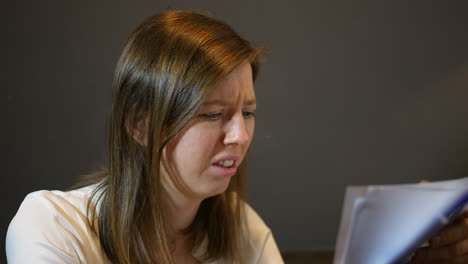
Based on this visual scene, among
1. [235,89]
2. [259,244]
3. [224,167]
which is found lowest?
[259,244]

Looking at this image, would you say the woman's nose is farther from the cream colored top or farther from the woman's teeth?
the cream colored top

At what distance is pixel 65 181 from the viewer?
190 cm

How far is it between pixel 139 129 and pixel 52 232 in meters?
A: 0.24

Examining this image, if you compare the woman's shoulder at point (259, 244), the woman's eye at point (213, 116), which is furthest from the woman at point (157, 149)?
the woman's shoulder at point (259, 244)

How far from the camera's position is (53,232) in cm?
86

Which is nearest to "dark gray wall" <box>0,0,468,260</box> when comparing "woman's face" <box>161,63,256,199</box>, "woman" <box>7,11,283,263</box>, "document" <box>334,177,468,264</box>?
"woman" <box>7,11,283,263</box>

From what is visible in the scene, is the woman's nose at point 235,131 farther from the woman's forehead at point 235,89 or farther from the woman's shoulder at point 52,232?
the woman's shoulder at point 52,232

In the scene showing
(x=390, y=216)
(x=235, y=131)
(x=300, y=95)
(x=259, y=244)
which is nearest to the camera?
(x=390, y=216)

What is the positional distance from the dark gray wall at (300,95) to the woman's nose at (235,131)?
1130 millimetres

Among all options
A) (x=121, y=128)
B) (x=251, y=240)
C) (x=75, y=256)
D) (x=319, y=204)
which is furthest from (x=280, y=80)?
(x=75, y=256)

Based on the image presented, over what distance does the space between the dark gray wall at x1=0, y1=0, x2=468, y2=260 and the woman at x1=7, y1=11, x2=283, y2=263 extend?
925 millimetres

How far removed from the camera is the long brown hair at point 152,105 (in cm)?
85

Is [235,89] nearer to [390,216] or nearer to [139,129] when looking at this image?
[139,129]

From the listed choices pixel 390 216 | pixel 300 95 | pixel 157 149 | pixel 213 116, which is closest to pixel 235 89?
pixel 213 116
